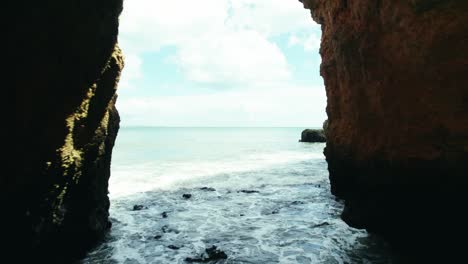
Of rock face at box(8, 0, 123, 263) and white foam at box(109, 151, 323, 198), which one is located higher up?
rock face at box(8, 0, 123, 263)

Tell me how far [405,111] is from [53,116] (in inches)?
296

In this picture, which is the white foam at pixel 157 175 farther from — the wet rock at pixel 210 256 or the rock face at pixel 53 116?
the wet rock at pixel 210 256

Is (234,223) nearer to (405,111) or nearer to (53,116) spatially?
(405,111)

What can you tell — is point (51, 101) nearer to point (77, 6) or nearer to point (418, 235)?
point (77, 6)

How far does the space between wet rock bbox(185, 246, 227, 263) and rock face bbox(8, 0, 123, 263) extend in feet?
10.4

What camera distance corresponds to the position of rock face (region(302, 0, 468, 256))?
6.50m

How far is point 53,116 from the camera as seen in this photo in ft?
23.8

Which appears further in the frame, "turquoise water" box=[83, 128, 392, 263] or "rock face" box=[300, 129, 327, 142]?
"rock face" box=[300, 129, 327, 142]

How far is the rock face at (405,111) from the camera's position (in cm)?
650

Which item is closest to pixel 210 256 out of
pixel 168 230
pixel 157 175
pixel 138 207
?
pixel 168 230

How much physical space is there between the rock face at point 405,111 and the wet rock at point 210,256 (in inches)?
158

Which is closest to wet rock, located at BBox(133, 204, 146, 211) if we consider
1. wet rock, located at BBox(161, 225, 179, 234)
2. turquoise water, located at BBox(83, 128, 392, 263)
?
turquoise water, located at BBox(83, 128, 392, 263)

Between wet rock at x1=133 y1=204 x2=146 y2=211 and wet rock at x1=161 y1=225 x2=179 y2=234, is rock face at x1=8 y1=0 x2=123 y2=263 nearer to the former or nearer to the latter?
wet rock at x1=161 y1=225 x2=179 y2=234

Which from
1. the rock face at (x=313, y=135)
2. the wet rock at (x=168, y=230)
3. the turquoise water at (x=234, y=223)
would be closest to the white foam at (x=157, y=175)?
the turquoise water at (x=234, y=223)
